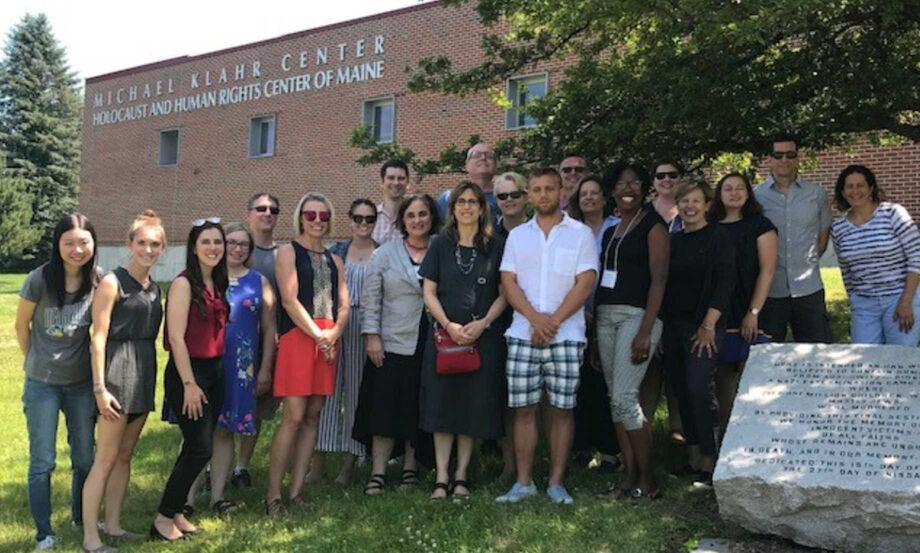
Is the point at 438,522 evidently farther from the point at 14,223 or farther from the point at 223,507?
the point at 14,223

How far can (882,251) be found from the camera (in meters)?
5.29

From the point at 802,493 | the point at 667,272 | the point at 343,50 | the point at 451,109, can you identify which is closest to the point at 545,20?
the point at 667,272

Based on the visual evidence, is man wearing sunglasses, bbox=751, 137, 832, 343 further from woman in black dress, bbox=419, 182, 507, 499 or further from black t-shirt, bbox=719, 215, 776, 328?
woman in black dress, bbox=419, 182, 507, 499

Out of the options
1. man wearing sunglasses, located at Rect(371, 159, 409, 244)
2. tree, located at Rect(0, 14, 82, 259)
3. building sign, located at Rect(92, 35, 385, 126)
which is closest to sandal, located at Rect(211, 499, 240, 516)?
man wearing sunglasses, located at Rect(371, 159, 409, 244)

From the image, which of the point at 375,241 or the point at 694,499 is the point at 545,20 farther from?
the point at 694,499

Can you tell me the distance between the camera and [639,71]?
7.05 meters

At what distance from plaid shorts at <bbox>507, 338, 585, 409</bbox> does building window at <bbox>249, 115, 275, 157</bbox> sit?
20.7 meters

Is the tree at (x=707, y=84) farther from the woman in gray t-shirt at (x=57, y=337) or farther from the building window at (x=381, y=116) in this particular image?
the building window at (x=381, y=116)

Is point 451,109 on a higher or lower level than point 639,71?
higher

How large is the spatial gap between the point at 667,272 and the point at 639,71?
2814mm

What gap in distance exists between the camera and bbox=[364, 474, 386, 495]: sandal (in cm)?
524

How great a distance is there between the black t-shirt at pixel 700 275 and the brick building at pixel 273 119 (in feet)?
36.2

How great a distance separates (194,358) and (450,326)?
1446 millimetres

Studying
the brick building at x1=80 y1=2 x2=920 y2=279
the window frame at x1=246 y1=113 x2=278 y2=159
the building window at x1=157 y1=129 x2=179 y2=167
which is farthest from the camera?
the building window at x1=157 y1=129 x2=179 y2=167
